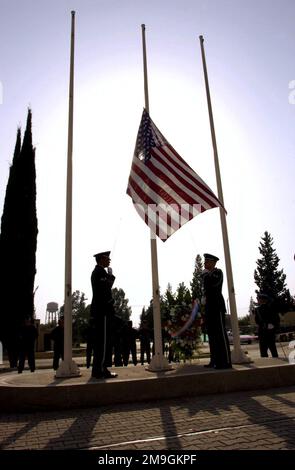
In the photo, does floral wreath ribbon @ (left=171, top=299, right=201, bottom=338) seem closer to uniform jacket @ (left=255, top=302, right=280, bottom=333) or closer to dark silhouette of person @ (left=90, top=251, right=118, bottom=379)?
uniform jacket @ (left=255, top=302, right=280, bottom=333)

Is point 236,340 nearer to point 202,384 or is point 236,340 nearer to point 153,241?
point 202,384

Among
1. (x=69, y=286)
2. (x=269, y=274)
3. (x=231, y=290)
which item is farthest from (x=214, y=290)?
(x=269, y=274)

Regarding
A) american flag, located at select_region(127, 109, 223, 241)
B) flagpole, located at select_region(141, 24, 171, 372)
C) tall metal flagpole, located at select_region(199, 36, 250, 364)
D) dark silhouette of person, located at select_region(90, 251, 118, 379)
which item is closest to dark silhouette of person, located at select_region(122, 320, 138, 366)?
tall metal flagpole, located at select_region(199, 36, 250, 364)

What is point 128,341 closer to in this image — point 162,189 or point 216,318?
point 216,318

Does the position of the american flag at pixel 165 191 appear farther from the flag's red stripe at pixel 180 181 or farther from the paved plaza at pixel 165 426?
the paved plaza at pixel 165 426

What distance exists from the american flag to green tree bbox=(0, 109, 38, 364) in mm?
17570

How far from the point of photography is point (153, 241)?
8.59m

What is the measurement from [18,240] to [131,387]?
20773 millimetres

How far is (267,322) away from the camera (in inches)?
431

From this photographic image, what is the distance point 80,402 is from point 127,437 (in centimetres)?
198

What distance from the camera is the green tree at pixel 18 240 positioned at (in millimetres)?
24091

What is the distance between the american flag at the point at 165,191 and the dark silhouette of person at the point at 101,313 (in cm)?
162

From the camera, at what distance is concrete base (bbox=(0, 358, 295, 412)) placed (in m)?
6.02
